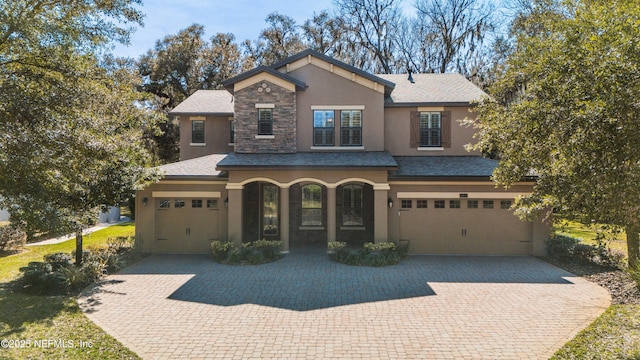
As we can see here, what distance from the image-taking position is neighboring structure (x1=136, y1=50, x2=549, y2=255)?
48.6 ft

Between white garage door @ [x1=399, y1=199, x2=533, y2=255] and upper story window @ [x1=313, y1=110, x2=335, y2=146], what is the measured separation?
494 cm

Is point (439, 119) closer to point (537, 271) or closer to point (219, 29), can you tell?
point (537, 271)

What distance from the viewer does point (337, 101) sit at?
16828mm

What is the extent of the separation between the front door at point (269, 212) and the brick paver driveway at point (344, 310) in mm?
4100

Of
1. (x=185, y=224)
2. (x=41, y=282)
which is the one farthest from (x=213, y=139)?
(x=41, y=282)

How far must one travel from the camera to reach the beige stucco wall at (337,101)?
1678 centimetres

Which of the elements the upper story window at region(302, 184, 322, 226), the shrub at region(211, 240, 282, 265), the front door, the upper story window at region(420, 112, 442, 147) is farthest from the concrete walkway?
the upper story window at region(420, 112, 442, 147)

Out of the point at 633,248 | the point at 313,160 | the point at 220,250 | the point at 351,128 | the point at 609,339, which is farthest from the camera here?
the point at 351,128

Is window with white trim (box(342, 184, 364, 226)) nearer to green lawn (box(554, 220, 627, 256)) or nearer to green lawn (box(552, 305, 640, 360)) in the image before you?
green lawn (box(554, 220, 627, 256))

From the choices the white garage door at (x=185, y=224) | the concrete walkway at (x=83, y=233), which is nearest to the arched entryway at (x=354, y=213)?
the white garage door at (x=185, y=224)

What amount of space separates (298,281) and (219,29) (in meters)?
34.3

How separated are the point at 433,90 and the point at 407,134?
298cm

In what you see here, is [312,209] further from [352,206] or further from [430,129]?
[430,129]

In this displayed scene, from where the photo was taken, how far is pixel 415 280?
1143 centimetres
